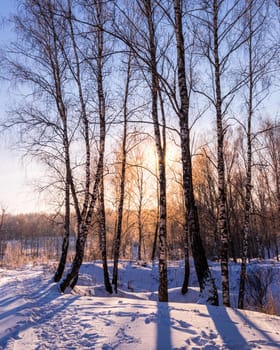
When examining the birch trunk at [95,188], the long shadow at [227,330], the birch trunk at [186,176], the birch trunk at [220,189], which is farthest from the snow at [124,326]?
the birch trunk at [220,189]

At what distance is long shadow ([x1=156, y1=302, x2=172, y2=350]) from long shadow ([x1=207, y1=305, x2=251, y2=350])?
0.56m

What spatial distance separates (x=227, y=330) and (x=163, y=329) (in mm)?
720

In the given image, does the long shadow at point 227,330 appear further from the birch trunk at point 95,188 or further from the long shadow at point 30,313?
the birch trunk at point 95,188

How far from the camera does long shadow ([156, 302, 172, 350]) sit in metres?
2.86

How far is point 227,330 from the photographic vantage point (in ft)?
10.8

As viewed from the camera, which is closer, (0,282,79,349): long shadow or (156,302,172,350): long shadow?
(156,302,172,350): long shadow

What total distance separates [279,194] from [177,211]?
830 cm

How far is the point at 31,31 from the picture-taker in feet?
28.7

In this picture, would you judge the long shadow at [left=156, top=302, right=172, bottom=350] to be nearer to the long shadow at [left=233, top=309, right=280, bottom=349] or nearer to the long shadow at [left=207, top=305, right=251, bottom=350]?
the long shadow at [left=207, top=305, right=251, bottom=350]

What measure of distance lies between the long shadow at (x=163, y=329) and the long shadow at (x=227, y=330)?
1.85ft

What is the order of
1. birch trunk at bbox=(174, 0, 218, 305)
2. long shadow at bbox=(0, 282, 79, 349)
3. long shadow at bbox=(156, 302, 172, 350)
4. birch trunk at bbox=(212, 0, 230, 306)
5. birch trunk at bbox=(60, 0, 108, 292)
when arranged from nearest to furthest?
long shadow at bbox=(156, 302, 172, 350) < long shadow at bbox=(0, 282, 79, 349) < birch trunk at bbox=(174, 0, 218, 305) < birch trunk at bbox=(212, 0, 230, 306) < birch trunk at bbox=(60, 0, 108, 292)

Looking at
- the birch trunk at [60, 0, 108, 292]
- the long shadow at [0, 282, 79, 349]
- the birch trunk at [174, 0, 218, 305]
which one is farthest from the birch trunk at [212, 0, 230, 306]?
the long shadow at [0, 282, 79, 349]

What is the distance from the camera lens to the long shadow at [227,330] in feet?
9.44

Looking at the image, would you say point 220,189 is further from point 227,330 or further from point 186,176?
point 227,330
